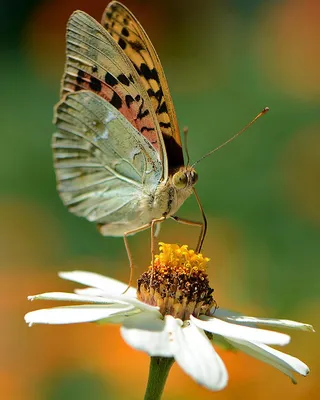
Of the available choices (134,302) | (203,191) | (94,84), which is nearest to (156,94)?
(94,84)

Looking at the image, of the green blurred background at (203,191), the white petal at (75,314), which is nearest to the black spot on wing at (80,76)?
the white petal at (75,314)

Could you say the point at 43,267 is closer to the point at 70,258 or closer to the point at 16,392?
the point at 70,258

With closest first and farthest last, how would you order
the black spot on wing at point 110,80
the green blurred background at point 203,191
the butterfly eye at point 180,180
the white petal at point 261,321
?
the white petal at point 261,321 < the butterfly eye at point 180,180 < the black spot on wing at point 110,80 < the green blurred background at point 203,191

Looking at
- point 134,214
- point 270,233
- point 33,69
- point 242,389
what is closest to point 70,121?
point 134,214

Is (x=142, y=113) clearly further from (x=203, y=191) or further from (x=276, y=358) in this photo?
(x=203, y=191)

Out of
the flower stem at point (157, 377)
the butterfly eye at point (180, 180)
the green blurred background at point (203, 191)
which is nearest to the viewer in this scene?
the flower stem at point (157, 377)

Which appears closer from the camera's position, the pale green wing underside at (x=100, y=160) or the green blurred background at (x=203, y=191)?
the pale green wing underside at (x=100, y=160)

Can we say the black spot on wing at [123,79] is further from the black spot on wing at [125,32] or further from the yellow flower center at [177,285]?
the yellow flower center at [177,285]
